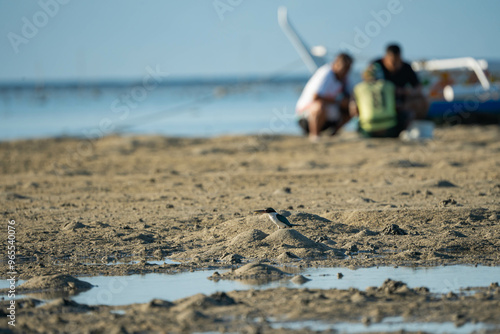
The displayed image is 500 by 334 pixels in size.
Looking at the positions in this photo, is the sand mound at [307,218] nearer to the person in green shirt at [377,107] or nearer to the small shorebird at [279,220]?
the small shorebird at [279,220]

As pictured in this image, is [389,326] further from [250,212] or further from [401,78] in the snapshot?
[401,78]

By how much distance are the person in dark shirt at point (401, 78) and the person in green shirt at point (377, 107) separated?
0.48ft

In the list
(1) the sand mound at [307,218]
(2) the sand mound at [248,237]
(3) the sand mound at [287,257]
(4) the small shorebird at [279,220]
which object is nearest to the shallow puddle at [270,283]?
(3) the sand mound at [287,257]

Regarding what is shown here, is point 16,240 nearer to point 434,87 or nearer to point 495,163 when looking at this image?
point 495,163

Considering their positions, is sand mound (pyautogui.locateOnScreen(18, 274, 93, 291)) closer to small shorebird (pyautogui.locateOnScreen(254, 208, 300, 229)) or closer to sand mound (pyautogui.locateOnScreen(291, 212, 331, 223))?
small shorebird (pyautogui.locateOnScreen(254, 208, 300, 229))

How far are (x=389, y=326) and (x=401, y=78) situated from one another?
860 centimetres

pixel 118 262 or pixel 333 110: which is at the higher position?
pixel 333 110

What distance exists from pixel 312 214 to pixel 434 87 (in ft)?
43.9

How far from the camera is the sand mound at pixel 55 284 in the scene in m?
4.96

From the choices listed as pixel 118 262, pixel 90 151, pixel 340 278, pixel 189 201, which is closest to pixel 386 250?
pixel 340 278

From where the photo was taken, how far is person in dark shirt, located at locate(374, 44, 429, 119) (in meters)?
11.8

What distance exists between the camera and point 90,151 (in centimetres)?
1567

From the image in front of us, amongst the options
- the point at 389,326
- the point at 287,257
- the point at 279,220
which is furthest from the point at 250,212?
the point at 389,326

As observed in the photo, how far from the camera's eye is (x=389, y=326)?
12.9ft
